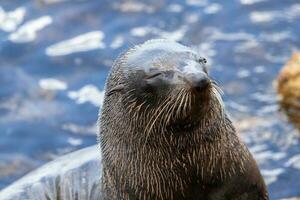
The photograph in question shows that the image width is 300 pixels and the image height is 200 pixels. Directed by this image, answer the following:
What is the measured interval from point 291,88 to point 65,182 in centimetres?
345

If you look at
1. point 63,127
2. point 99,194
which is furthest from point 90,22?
point 99,194

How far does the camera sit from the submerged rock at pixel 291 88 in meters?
11.9

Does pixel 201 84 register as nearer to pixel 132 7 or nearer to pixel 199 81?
pixel 199 81

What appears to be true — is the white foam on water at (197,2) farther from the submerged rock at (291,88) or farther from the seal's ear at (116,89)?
the seal's ear at (116,89)

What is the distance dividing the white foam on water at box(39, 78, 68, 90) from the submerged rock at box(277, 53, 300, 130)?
2758 millimetres

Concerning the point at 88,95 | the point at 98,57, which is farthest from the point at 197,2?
the point at 88,95

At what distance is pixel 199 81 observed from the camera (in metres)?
7.31

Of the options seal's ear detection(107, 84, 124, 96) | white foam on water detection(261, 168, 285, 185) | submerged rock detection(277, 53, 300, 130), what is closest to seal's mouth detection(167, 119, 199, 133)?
seal's ear detection(107, 84, 124, 96)

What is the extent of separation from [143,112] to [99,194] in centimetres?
141

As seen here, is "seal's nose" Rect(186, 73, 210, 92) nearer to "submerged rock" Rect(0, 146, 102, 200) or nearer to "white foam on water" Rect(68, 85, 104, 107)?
"submerged rock" Rect(0, 146, 102, 200)

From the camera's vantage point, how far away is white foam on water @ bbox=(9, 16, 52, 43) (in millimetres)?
14008

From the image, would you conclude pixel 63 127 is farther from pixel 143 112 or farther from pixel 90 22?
pixel 143 112

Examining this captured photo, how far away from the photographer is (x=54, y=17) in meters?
14.2

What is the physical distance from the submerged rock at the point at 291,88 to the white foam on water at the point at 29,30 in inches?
137
